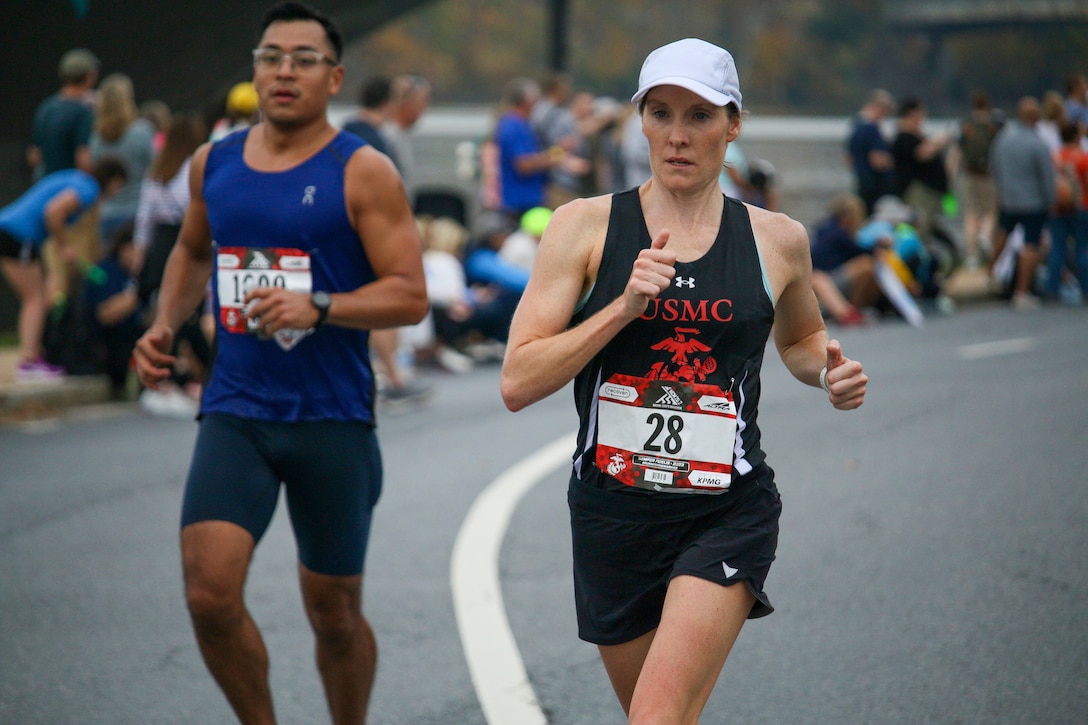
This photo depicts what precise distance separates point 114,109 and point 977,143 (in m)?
12.6

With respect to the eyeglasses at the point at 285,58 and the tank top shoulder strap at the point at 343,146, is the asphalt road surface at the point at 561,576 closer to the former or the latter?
the tank top shoulder strap at the point at 343,146

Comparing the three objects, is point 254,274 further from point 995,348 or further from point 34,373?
point 995,348

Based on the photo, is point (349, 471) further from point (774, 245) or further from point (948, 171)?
point (948, 171)

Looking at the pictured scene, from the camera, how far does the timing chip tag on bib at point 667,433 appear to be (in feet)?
11.2

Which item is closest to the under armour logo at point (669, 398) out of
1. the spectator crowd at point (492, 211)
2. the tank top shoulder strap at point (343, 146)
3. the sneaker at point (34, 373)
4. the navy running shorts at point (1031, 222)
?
the tank top shoulder strap at point (343, 146)

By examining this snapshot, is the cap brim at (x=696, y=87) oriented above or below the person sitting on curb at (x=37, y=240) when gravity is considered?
above

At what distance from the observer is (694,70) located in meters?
3.29

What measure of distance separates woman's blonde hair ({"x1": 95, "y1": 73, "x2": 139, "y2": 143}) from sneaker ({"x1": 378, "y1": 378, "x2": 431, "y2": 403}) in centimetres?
345

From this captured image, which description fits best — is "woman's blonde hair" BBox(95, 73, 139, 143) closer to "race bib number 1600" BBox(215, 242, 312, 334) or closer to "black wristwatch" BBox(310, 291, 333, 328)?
"race bib number 1600" BBox(215, 242, 312, 334)

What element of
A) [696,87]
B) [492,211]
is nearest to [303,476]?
[696,87]

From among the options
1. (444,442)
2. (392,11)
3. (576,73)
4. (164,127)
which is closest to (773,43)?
(576,73)

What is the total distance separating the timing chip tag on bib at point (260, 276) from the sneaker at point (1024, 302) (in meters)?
15.2

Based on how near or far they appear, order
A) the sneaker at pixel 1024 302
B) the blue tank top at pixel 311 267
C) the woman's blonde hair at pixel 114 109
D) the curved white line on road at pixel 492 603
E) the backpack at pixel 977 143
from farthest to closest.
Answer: the backpack at pixel 977 143 < the sneaker at pixel 1024 302 < the woman's blonde hair at pixel 114 109 < the curved white line on road at pixel 492 603 < the blue tank top at pixel 311 267

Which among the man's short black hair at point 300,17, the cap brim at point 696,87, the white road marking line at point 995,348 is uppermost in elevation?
the man's short black hair at point 300,17
